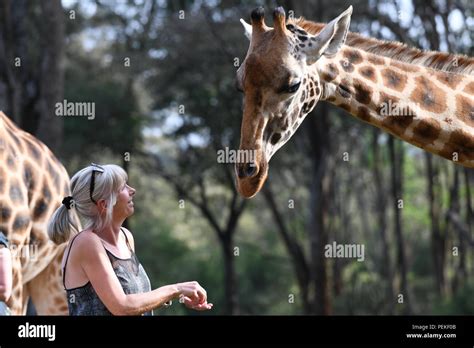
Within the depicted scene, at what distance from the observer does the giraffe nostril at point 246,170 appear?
6.29 meters

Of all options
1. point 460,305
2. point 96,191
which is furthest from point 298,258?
point 96,191

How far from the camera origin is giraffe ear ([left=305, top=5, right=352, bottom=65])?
6.53 meters

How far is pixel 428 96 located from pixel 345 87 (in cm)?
61

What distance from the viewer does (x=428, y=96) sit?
695 centimetres

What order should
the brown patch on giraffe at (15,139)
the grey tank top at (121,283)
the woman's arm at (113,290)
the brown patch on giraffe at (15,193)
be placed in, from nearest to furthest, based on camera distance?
the woman's arm at (113,290) → the grey tank top at (121,283) → the brown patch on giraffe at (15,193) → the brown patch on giraffe at (15,139)

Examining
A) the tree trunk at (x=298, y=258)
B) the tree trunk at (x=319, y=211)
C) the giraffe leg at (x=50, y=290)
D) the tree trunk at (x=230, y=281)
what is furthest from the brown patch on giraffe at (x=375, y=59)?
the tree trunk at (x=230, y=281)

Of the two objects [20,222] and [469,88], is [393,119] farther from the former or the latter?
[20,222]

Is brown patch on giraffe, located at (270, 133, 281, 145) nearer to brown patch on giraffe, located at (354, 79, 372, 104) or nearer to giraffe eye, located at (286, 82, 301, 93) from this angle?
giraffe eye, located at (286, 82, 301, 93)

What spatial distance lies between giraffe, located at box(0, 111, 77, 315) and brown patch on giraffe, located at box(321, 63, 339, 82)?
9.62ft

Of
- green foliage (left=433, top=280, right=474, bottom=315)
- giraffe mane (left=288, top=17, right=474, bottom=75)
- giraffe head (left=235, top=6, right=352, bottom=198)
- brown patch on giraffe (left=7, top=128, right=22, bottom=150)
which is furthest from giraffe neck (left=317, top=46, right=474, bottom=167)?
green foliage (left=433, top=280, right=474, bottom=315)

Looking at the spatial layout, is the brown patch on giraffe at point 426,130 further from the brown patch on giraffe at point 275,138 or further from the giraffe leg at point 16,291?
the giraffe leg at point 16,291
